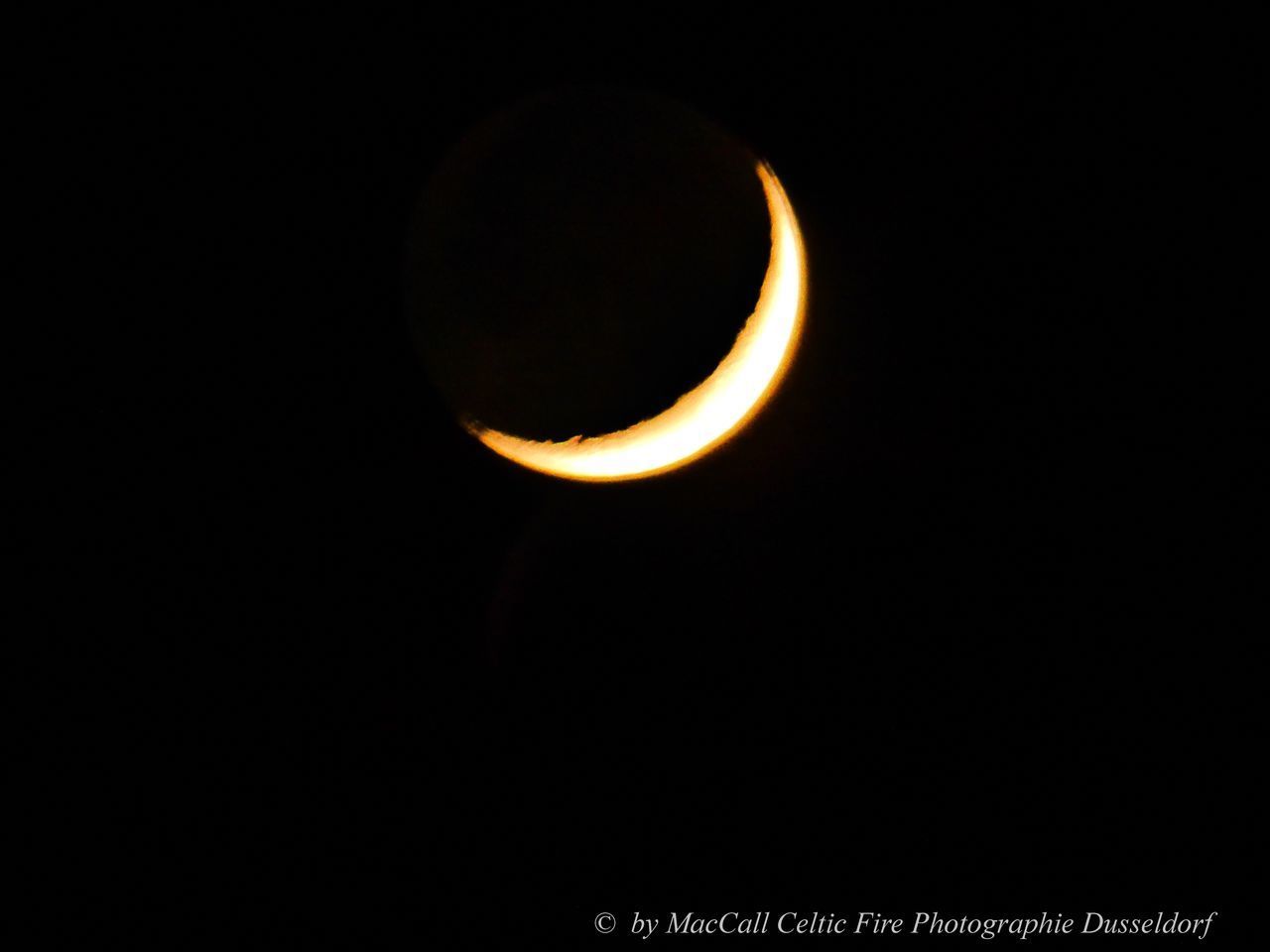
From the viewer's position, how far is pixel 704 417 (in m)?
1.21

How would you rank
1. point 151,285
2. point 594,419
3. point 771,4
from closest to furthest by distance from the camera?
1. point 594,419
2. point 771,4
3. point 151,285

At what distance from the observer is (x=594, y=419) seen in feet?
3.84

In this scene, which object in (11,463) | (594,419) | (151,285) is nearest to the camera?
(594,419)

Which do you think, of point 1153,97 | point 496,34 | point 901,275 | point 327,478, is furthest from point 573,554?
point 1153,97

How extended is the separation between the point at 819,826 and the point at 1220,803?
0.82 meters

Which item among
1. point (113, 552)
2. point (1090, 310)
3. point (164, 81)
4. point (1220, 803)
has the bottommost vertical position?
point (1220, 803)

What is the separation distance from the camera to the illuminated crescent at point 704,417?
1.18 meters

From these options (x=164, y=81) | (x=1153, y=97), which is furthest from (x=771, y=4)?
(x=164, y=81)

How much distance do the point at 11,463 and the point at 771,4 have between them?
168 centimetres

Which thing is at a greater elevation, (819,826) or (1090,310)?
(1090,310)

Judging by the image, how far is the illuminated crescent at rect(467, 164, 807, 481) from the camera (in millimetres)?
1183

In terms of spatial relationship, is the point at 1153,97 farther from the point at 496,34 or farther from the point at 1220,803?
the point at 1220,803

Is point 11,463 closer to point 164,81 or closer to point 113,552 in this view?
point 113,552

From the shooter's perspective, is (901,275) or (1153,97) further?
(901,275)
